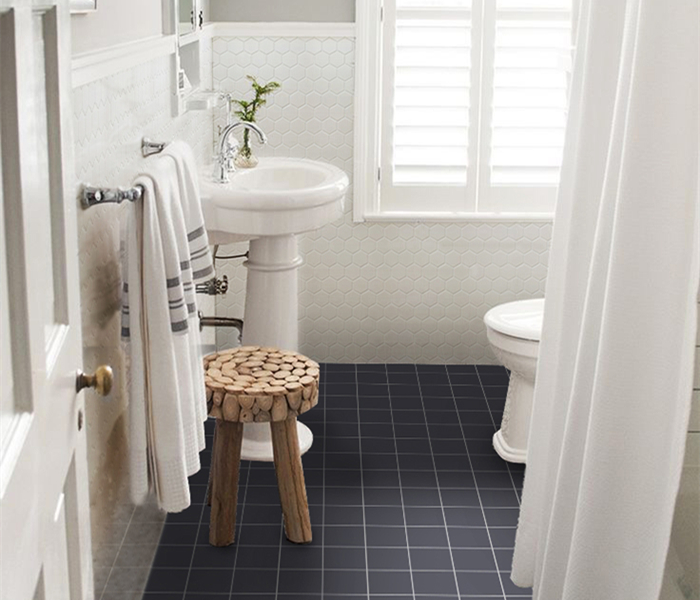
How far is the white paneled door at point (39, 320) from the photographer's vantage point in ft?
3.59

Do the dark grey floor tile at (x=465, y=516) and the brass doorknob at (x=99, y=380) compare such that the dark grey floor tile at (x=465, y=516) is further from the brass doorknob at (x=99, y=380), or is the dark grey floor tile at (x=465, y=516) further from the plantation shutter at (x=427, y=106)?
the brass doorknob at (x=99, y=380)

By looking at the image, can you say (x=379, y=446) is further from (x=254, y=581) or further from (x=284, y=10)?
(x=284, y=10)

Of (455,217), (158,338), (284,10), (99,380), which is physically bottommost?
(455,217)

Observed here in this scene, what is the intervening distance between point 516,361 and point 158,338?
1545 mm

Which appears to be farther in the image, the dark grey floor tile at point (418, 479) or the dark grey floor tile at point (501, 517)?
the dark grey floor tile at point (418, 479)

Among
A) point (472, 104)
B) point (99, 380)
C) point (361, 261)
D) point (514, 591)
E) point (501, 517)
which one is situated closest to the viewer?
point (99, 380)

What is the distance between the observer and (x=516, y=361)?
3.50 m

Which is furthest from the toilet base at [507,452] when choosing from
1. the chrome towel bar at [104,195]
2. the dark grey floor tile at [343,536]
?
the chrome towel bar at [104,195]

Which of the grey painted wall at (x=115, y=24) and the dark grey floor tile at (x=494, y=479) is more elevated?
the grey painted wall at (x=115, y=24)

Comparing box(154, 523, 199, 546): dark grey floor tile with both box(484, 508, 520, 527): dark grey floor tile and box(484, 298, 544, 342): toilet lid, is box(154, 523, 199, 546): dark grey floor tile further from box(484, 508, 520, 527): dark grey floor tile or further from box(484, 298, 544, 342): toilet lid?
box(484, 298, 544, 342): toilet lid

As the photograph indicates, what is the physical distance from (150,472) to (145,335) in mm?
320

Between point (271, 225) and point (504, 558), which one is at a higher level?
point (271, 225)

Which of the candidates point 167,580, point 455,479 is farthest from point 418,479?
point 167,580

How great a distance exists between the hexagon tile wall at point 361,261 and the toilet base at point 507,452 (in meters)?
0.86
